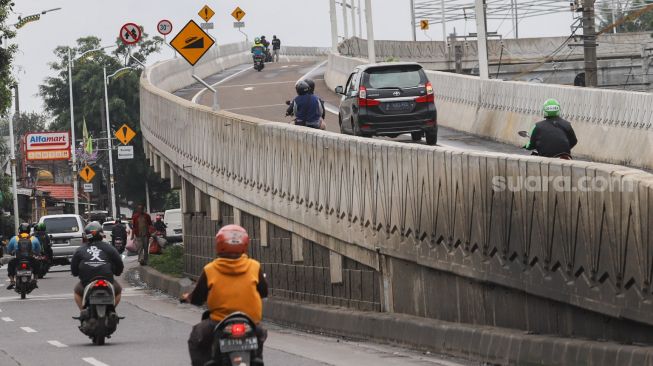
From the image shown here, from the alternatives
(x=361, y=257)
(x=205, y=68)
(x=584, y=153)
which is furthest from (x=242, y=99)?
(x=361, y=257)

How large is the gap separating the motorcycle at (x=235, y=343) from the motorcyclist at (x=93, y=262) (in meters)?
8.91

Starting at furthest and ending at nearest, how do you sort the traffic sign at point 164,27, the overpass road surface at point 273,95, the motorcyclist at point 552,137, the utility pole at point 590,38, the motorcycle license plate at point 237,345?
the traffic sign at point 164,27 → the utility pole at point 590,38 → the overpass road surface at point 273,95 → the motorcyclist at point 552,137 → the motorcycle license plate at point 237,345

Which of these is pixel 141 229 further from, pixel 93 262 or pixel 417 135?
pixel 93 262

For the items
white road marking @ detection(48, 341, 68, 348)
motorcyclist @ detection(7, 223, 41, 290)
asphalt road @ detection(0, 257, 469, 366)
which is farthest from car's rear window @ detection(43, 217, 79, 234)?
white road marking @ detection(48, 341, 68, 348)

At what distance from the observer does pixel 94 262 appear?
18672mm

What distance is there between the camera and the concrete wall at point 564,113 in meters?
28.9

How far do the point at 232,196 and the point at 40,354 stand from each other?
11.7m

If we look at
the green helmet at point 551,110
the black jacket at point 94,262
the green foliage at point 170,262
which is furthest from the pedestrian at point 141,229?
the green helmet at point 551,110

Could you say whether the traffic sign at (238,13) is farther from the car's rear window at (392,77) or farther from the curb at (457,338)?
the curb at (457,338)

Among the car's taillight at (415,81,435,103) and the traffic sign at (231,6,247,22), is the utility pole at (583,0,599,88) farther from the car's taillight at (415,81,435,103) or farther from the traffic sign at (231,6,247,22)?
the traffic sign at (231,6,247,22)

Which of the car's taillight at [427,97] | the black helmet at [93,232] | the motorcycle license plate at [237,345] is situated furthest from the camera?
the car's taillight at [427,97]

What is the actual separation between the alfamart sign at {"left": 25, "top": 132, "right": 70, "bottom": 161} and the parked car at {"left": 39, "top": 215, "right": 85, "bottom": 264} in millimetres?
57477

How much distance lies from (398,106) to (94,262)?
45.7 feet

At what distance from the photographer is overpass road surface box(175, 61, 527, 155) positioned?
3728 centimetres
